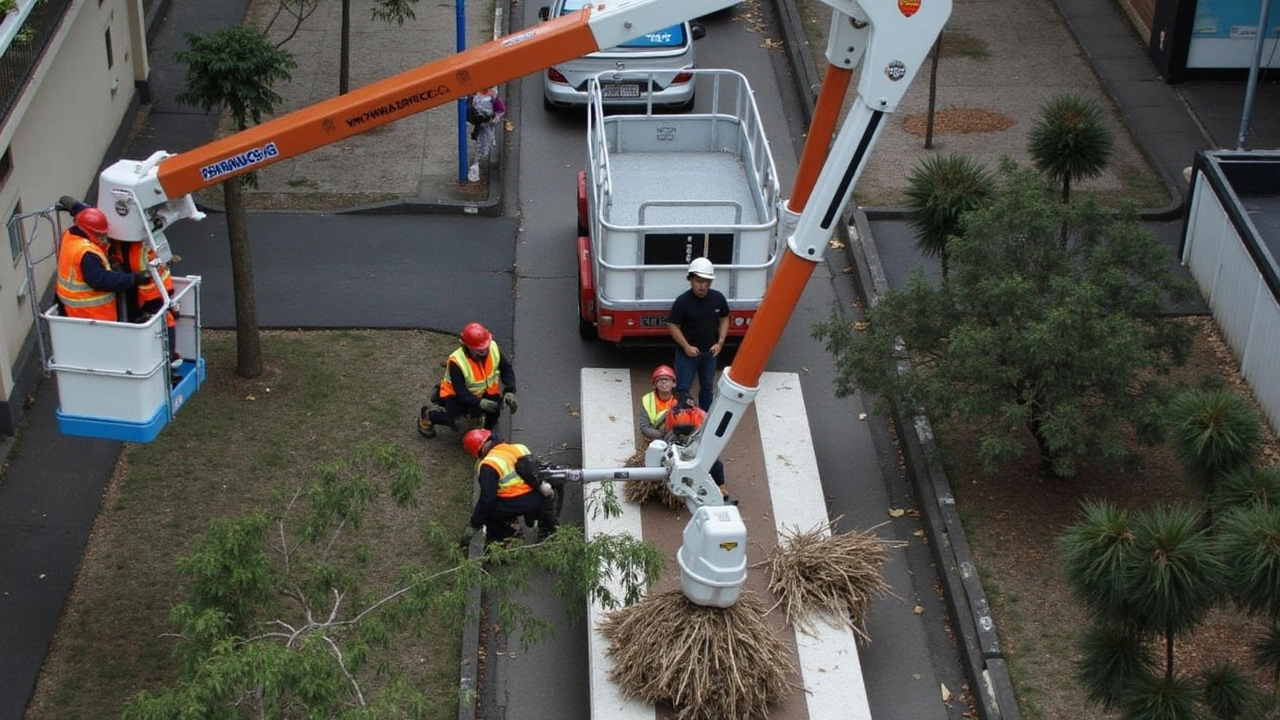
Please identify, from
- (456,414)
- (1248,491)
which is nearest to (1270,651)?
(1248,491)

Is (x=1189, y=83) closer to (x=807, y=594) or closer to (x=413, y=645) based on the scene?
(x=807, y=594)

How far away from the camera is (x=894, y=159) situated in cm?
2155

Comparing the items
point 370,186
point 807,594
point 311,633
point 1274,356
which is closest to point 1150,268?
point 1274,356

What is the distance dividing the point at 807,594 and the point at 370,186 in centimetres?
959

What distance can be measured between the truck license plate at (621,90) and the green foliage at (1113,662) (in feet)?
43.2

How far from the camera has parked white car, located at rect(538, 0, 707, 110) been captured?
21719mm

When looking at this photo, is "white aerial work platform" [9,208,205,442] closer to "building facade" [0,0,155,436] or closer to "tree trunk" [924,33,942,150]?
"building facade" [0,0,155,436]

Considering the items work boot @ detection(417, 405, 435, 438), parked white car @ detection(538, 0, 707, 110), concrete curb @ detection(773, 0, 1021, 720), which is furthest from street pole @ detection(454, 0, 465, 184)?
work boot @ detection(417, 405, 435, 438)

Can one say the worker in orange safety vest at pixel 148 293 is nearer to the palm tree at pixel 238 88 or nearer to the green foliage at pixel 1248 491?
the palm tree at pixel 238 88

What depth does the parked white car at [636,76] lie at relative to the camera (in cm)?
2172

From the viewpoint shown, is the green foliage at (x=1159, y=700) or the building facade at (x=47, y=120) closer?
the green foliage at (x=1159, y=700)

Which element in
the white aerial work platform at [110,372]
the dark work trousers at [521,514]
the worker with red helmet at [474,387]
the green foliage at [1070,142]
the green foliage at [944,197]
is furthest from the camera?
the green foliage at [1070,142]

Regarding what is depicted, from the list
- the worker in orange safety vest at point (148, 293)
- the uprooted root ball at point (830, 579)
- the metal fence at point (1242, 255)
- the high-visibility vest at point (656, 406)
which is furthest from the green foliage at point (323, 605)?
the metal fence at point (1242, 255)

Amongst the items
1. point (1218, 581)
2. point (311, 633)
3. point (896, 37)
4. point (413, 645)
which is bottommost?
point (413, 645)
